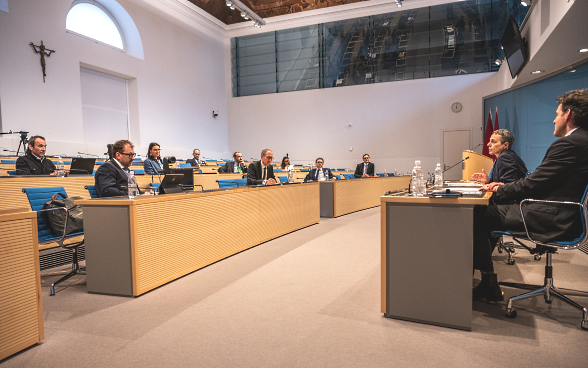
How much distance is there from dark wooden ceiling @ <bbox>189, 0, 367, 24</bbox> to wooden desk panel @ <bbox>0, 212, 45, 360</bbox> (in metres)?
13.7

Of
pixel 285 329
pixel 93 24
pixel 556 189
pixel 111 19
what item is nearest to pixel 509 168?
pixel 556 189

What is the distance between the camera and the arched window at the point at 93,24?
9414 millimetres

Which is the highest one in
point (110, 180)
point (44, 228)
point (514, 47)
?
point (514, 47)

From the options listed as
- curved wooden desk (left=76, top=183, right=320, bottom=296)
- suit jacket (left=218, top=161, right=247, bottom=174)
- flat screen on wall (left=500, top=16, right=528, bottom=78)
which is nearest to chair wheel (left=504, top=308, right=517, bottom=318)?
curved wooden desk (left=76, top=183, right=320, bottom=296)

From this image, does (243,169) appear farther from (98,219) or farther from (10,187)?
(98,219)

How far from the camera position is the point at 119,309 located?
258cm

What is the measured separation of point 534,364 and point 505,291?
114cm

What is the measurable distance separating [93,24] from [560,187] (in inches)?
454

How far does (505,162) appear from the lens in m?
3.29

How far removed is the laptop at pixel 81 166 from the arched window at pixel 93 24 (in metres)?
5.82

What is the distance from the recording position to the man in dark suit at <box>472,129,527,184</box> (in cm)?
325

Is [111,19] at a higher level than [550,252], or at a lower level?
higher

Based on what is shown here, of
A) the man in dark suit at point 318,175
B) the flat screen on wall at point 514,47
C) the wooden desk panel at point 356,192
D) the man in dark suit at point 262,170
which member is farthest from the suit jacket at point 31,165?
the flat screen on wall at point 514,47

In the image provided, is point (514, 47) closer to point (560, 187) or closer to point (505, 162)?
point (505, 162)
